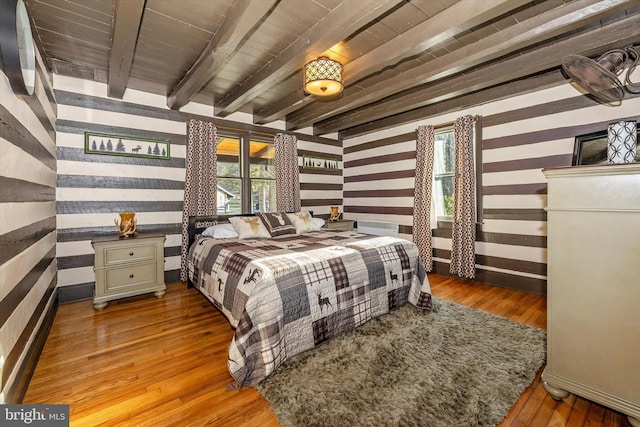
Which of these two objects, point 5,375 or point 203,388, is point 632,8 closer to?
point 203,388

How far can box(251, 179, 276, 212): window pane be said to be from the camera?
15.0 ft

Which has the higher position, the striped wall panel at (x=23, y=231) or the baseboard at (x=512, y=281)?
the striped wall panel at (x=23, y=231)

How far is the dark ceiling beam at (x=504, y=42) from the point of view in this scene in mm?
1925

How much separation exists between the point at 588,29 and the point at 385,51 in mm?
1652

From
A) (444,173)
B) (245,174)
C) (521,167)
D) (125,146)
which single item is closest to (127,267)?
(125,146)

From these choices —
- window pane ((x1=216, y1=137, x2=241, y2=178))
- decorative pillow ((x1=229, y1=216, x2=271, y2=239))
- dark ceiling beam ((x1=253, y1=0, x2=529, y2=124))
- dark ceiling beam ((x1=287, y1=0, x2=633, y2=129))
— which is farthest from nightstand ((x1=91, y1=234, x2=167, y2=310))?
dark ceiling beam ((x1=287, y1=0, x2=633, y2=129))

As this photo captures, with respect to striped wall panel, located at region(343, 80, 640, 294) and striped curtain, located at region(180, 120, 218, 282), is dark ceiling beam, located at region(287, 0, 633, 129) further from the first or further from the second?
striped curtain, located at region(180, 120, 218, 282)

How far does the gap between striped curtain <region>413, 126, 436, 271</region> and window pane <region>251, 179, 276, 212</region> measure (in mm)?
2342

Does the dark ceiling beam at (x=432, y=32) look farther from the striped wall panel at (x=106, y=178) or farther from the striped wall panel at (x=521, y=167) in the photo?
the striped wall panel at (x=106, y=178)

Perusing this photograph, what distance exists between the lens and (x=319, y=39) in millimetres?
2221

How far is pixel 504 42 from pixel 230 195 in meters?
3.74

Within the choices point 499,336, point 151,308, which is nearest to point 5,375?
point 151,308

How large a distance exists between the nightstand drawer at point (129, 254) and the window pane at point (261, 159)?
1.87m

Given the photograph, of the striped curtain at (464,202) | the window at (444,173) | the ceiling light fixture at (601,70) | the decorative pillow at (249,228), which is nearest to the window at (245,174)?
the decorative pillow at (249,228)
